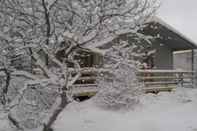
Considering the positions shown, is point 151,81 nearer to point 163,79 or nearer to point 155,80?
point 155,80

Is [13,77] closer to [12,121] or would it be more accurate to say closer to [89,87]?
[12,121]

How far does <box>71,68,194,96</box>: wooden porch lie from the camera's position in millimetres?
13158

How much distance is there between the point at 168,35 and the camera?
17.6 metres

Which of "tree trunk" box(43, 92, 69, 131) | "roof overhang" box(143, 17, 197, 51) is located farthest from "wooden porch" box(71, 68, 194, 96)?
"tree trunk" box(43, 92, 69, 131)

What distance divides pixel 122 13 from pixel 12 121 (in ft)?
12.4

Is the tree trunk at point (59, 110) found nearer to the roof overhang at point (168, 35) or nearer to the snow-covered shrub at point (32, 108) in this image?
the snow-covered shrub at point (32, 108)

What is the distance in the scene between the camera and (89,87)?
44.6ft

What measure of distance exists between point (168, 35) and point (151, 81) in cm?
288

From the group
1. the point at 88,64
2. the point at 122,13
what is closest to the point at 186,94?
the point at 88,64

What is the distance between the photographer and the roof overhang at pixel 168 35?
1636 centimetres

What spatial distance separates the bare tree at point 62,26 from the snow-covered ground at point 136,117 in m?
1.91

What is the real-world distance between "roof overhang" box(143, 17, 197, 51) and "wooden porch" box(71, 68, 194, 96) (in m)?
1.77

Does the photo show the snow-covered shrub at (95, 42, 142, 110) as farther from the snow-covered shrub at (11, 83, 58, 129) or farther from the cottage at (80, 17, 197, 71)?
the cottage at (80, 17, 197, 71)

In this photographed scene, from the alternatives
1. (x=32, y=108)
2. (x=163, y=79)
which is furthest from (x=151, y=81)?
(x=32, y=108)
